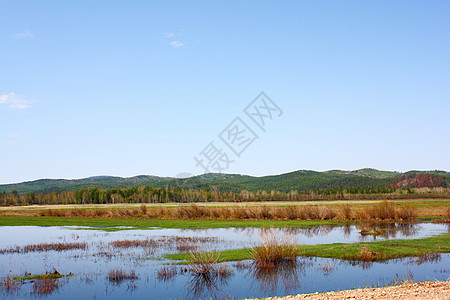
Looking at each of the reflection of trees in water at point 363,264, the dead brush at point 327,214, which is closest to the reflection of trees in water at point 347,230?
the dead brush at point 327,214

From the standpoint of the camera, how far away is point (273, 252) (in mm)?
18406

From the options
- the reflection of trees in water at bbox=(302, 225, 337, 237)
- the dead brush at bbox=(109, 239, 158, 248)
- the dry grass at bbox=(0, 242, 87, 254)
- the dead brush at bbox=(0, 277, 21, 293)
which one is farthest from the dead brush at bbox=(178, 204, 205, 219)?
the dead brush at bbox=(0, 277, 21, 293)

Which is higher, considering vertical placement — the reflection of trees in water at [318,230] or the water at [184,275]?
the water at [184,275]

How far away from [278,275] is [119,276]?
257 inches

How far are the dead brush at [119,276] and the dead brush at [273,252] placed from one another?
18.3 feet

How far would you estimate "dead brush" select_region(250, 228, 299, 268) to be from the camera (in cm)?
1834

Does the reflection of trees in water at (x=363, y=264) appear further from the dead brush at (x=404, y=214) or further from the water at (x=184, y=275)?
the dead brush at (x=404, y=214)

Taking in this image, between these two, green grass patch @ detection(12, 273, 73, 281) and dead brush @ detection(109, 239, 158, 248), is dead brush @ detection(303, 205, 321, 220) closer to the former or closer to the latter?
dead brush @ detection(109, 239, 158, 248)

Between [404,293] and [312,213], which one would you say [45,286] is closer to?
[404,293]

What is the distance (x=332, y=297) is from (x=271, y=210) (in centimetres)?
3490

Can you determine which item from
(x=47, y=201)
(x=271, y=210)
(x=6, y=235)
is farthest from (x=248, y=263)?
(x=47, y=201)

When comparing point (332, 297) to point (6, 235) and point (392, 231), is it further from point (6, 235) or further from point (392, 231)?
point (6, 235)

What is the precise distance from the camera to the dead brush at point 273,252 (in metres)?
18.3

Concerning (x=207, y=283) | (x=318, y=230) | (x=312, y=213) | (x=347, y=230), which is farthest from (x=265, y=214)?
(x=207, y=283)
